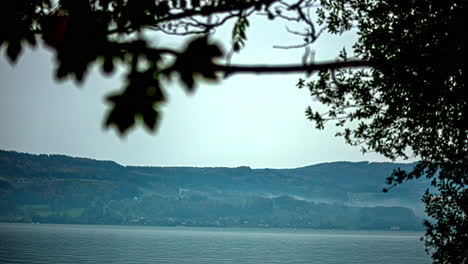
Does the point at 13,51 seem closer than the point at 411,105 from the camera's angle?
Yes

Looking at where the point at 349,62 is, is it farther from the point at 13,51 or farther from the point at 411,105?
the point at 411,105

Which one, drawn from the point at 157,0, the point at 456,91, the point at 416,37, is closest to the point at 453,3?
the point at 416,37

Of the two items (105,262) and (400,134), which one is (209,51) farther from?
(105,262)

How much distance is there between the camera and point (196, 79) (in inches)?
123

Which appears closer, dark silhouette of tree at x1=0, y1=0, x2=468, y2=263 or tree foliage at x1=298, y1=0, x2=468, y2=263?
dark silhouette of tree at x1=0, y1=0, x2=468, y2=263

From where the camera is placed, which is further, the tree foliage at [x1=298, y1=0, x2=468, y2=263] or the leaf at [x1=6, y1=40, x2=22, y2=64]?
the tree foliage at [x1=298, y1=0, x2=468, y2=263]

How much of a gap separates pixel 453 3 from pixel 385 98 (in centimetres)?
299

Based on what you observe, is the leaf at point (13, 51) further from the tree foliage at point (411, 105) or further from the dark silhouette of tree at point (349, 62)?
the tree foliage at point (411, 105)

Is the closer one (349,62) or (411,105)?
(349,62)

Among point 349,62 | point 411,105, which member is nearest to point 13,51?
point 349,62

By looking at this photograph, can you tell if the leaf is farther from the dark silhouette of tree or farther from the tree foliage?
the tree foliage

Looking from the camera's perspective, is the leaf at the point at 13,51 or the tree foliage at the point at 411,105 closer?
the leaf at the point at 13,51

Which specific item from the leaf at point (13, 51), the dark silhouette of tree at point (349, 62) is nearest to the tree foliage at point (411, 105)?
the dark silhouette of tree at point (349, 62)

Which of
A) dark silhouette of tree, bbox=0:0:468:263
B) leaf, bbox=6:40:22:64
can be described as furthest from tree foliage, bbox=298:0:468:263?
leaf, bbox=6:40:22:64
